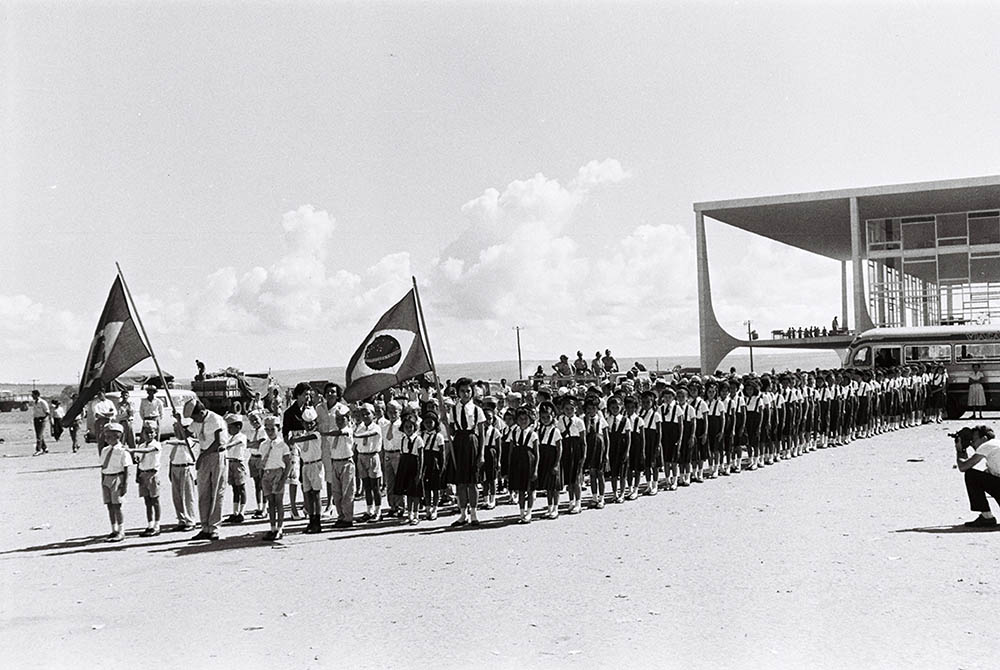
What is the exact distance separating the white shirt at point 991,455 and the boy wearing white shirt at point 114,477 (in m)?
8.88

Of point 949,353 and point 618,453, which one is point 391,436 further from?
point 949,353

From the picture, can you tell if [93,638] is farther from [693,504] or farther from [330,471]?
[693,504]

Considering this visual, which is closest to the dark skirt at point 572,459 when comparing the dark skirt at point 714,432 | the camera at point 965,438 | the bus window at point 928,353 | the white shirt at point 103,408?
the dark skirt at point 714,432

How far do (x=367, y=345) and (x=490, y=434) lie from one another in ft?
6.34

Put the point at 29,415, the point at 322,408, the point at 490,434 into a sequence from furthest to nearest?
the point at 29,415
the point at 490,434
the point at 322,408

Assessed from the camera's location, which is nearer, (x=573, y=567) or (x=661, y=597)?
(x=661, y=597)

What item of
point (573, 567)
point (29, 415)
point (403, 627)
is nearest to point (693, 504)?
point (573, 567)

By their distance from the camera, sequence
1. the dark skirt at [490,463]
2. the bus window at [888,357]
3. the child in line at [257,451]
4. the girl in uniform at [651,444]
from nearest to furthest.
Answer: the dark skirt at [490,463], the child in line at [257,451], the girl in uniform at [651,444], the bus window at [888,357]

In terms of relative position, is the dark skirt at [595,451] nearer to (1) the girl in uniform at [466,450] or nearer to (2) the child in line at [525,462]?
(2) the child in line at [525,462]

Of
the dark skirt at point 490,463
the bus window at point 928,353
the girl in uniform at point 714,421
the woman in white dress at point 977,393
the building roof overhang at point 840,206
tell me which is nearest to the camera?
the dark skirt at point 490,463

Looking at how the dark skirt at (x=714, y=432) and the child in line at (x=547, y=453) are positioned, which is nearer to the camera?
the child in line at (x=547, y=453)

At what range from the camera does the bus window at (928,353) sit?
26.4 meters

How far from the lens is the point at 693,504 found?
11.8 m

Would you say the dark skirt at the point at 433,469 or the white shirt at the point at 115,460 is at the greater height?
the white shirt at the point at 115,460
